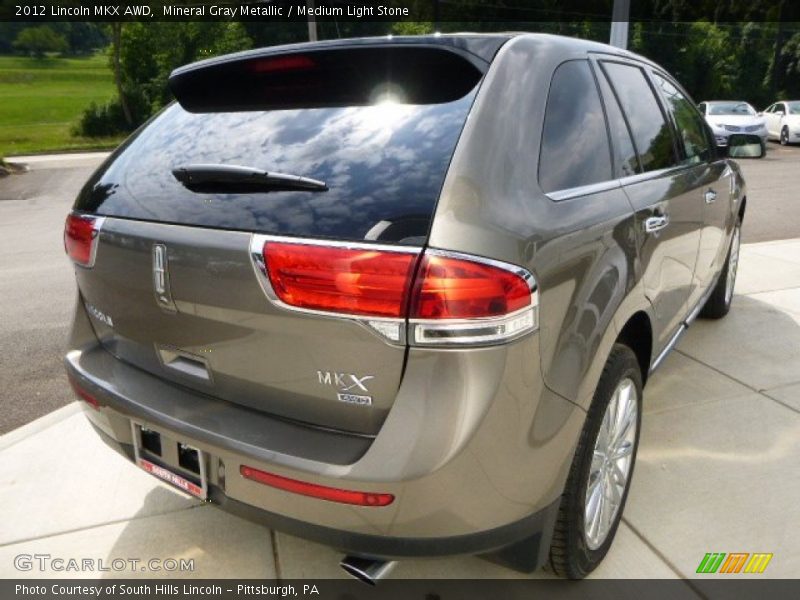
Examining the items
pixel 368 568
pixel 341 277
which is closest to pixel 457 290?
pixel 341 277

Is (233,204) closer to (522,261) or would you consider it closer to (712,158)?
(522,261)

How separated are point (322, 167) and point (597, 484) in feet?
4.40

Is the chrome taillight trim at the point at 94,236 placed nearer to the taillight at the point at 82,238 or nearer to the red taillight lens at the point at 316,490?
the taillight at the point at 82,238

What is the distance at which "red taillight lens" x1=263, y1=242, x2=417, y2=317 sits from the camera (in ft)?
5.06

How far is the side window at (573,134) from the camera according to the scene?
1.91m

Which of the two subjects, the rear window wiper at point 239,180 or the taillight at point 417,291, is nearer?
the taillight at point 417,291

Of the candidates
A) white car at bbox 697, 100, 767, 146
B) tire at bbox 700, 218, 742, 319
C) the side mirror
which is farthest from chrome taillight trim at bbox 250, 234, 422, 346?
white car at bbox 697, 100, 767, 146

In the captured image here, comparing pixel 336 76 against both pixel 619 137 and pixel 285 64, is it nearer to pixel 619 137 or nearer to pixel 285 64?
pixel 285 64

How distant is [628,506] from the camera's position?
2586mm

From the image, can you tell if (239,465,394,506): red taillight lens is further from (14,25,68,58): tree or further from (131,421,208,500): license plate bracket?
(14,25,68,58): tree

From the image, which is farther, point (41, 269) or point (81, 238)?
point (41, 269)

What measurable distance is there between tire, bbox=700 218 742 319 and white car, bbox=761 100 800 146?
18.9 meters

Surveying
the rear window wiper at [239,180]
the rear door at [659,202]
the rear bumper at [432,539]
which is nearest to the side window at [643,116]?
the rear door at [659,202]

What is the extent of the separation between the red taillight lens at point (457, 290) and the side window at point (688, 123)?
202 centimetres
